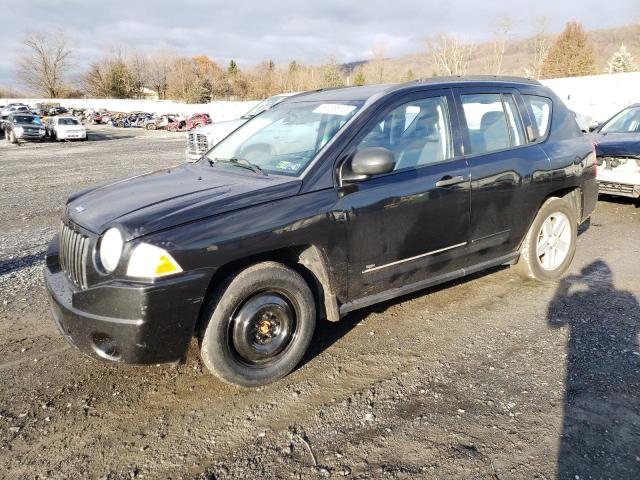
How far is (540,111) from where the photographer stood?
4691 millimetres

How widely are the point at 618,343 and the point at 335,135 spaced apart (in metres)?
2.58

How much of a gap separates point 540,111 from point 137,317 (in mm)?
4074

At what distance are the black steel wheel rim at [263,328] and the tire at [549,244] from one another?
102 inches

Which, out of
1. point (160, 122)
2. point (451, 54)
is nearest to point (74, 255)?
point (160, 122)

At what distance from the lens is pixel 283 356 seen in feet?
10.6

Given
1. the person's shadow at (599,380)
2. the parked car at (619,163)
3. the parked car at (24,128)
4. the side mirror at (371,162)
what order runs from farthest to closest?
the parked car at (24,128), the parked car at (619,163), the side mirror at (371,162), the person's shadow at (599,380)

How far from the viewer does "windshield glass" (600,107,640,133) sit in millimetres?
8703

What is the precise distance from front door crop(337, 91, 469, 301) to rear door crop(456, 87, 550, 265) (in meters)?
0.15

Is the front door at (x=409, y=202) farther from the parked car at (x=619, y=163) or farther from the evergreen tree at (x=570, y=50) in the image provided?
the evergreen tree at (x=570, y=50)

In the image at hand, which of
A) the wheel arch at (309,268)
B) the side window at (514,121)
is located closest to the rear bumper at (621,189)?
the side window at (514,121)

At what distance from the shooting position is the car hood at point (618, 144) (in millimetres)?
7534

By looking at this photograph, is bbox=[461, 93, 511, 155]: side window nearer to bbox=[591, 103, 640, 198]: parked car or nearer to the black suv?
the black suv

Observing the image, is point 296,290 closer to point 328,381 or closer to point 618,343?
point 328,381

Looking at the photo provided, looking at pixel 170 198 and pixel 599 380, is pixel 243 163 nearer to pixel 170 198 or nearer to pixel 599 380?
pixel 170 198
